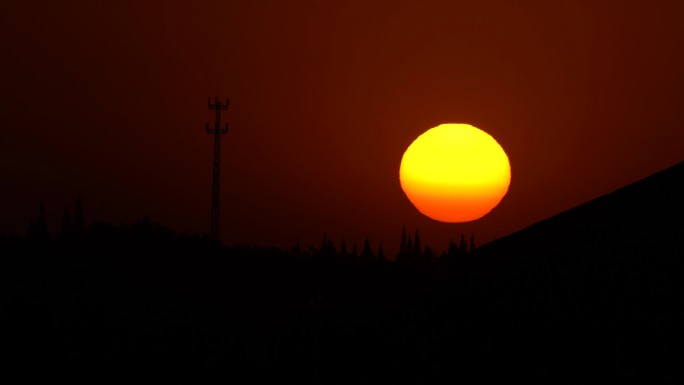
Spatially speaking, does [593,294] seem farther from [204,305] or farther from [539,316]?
[204,305]

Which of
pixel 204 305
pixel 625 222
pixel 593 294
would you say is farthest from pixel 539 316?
pixel 204 305

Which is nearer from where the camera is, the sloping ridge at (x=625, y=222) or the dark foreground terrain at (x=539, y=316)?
the dark foreground terrain at (x=539, y=316)

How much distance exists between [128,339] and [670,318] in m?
62.5

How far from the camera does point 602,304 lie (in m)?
9.38

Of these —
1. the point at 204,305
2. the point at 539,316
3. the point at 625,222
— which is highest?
the point at 204,305

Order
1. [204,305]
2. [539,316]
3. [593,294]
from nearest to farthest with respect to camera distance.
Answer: [593,294]
[539,316]
[204,305]

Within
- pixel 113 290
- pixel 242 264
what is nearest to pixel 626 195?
pixel 113 290

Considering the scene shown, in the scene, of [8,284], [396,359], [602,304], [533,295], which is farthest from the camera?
[8,284]

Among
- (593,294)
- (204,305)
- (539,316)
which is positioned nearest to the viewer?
(593,294)

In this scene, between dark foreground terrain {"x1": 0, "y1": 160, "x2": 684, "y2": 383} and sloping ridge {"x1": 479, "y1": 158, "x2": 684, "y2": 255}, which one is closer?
dark foreground terrain {"x1": 0, "y1": 160, "x2": 684, "y2": 383}

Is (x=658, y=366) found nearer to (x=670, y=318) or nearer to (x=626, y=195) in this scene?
(x=670, y=318)

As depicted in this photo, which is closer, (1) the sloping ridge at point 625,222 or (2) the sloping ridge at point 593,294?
(2) the sloping ridge at point 593,294

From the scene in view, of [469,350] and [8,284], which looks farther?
[8,284]

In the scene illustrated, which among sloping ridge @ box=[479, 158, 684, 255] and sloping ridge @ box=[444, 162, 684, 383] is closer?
sloping ridge @ box=[444, 162, 684, 383]
